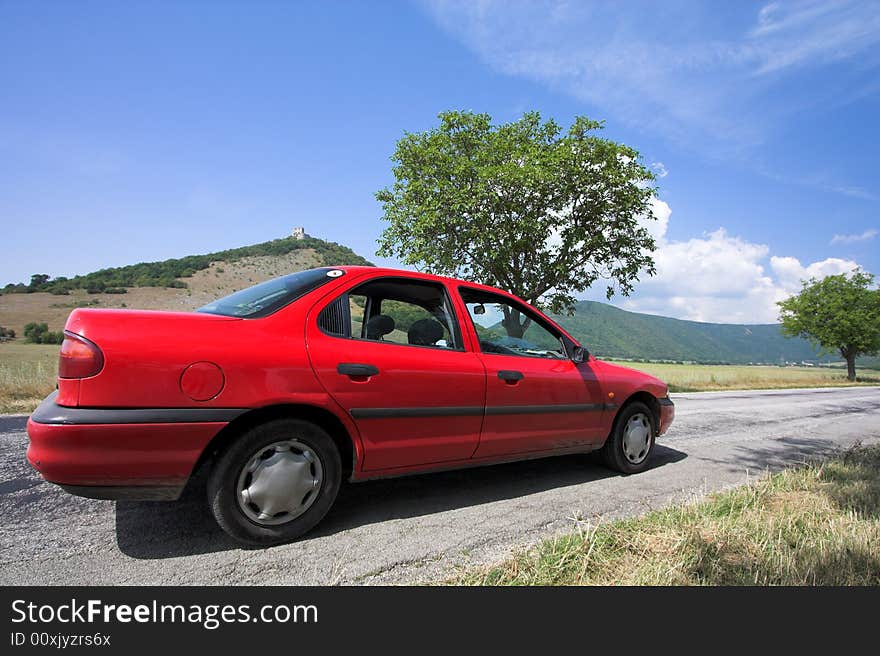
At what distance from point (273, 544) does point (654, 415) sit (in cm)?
366

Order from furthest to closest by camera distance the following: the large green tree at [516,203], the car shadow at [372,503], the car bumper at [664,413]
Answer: the large green tree at [516,203]
the car bumper at [664,413]
the car shadow at [372,503]

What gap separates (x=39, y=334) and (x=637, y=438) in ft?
168

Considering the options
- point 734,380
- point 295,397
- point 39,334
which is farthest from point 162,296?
point 295,397

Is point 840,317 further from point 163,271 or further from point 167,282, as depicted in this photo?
point 163,271

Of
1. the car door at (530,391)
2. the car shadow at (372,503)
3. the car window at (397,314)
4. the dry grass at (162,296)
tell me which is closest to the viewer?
the car shadow at (372,503)

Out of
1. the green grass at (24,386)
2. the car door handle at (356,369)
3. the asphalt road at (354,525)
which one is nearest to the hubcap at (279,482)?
the asphalt road at (354,525)

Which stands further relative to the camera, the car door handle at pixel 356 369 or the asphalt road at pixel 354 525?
the car door handle at pixel 356 369

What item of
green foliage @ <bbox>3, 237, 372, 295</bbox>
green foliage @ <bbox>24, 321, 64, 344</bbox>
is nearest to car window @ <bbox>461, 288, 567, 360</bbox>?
green foliage @ <bbox>24, 321, 64, 344</bbox>

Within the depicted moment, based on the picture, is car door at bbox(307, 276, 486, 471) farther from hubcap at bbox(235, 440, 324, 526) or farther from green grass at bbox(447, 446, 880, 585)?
green grass at bbox(447, 446, 880, 585)

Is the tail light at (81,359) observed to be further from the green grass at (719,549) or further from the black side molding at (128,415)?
the green grass at (719,549)

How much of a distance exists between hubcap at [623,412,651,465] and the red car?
0.77 meters

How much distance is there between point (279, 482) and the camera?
229 cm

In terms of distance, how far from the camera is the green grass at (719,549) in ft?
6.39

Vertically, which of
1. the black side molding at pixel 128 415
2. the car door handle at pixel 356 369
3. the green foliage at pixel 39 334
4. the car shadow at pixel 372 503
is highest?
the green foliage at pixel 39 334
